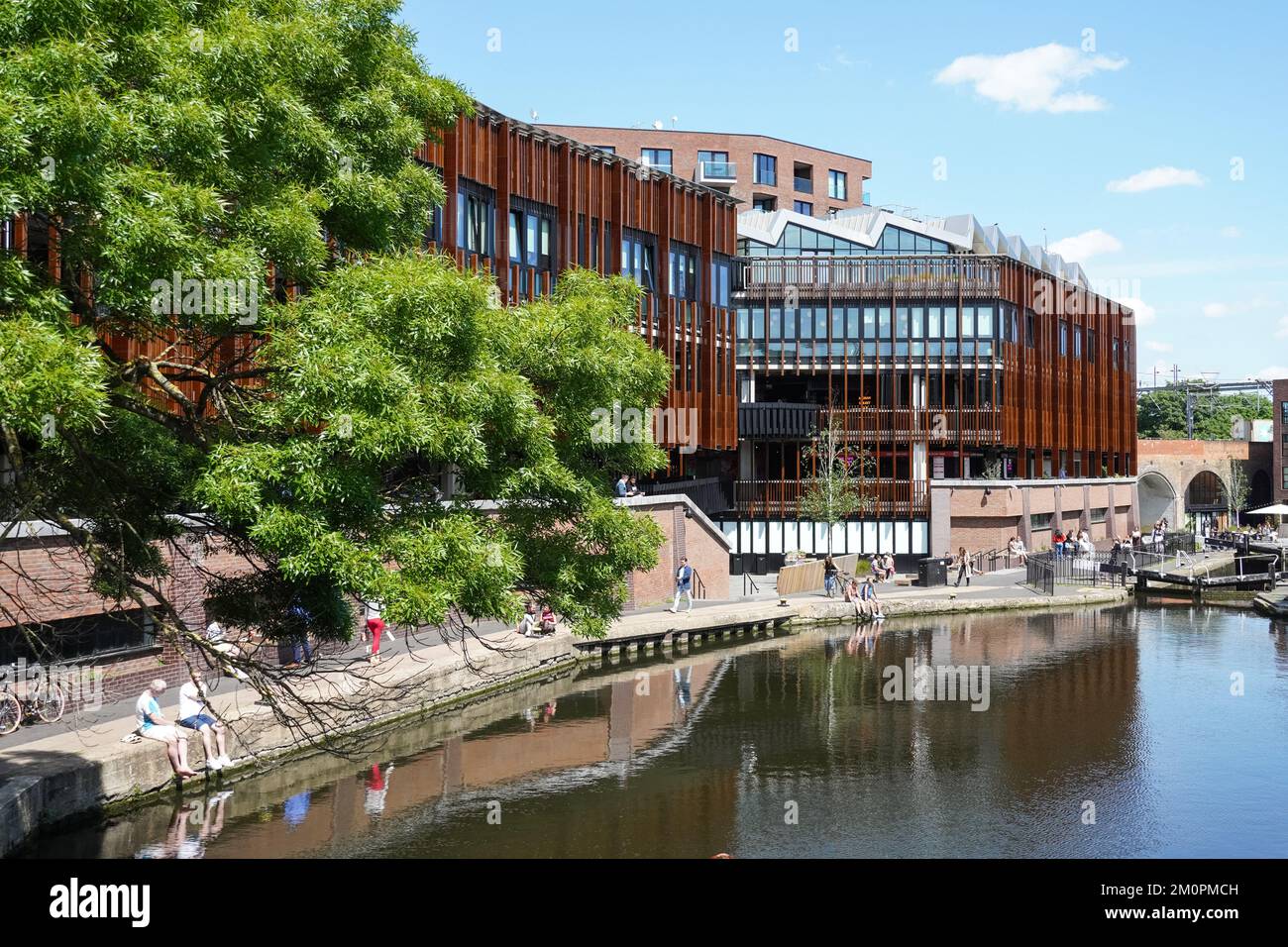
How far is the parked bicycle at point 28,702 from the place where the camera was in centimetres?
1878

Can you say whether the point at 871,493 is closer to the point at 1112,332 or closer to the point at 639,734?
the point at 1112,332

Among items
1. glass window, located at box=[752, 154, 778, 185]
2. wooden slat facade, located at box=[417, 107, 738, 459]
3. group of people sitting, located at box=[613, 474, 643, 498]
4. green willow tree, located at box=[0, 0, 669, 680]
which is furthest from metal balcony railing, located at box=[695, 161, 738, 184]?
green willow tree, located at box=[0, 0, 669, 680]

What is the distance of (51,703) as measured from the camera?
19688 mm

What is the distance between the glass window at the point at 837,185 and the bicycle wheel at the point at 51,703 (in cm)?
6872

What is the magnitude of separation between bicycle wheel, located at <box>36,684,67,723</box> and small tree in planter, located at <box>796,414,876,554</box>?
3359 cm

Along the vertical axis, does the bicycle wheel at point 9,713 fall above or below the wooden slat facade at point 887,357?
below

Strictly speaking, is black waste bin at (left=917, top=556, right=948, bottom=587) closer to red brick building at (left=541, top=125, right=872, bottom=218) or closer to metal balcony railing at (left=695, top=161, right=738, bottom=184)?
red brick building at (left=541, top=125, right=872, bottom=218)

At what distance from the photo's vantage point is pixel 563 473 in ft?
49.4

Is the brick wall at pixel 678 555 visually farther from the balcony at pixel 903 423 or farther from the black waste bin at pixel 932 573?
the balcony at pixel 903 423

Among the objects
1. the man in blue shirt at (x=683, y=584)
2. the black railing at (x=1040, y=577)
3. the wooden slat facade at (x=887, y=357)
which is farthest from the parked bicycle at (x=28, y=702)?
the wooden slat facade at (x=887, y=357)

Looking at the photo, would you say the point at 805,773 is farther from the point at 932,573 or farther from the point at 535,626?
the point at 932,573

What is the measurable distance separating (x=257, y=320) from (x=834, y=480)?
4163cm
